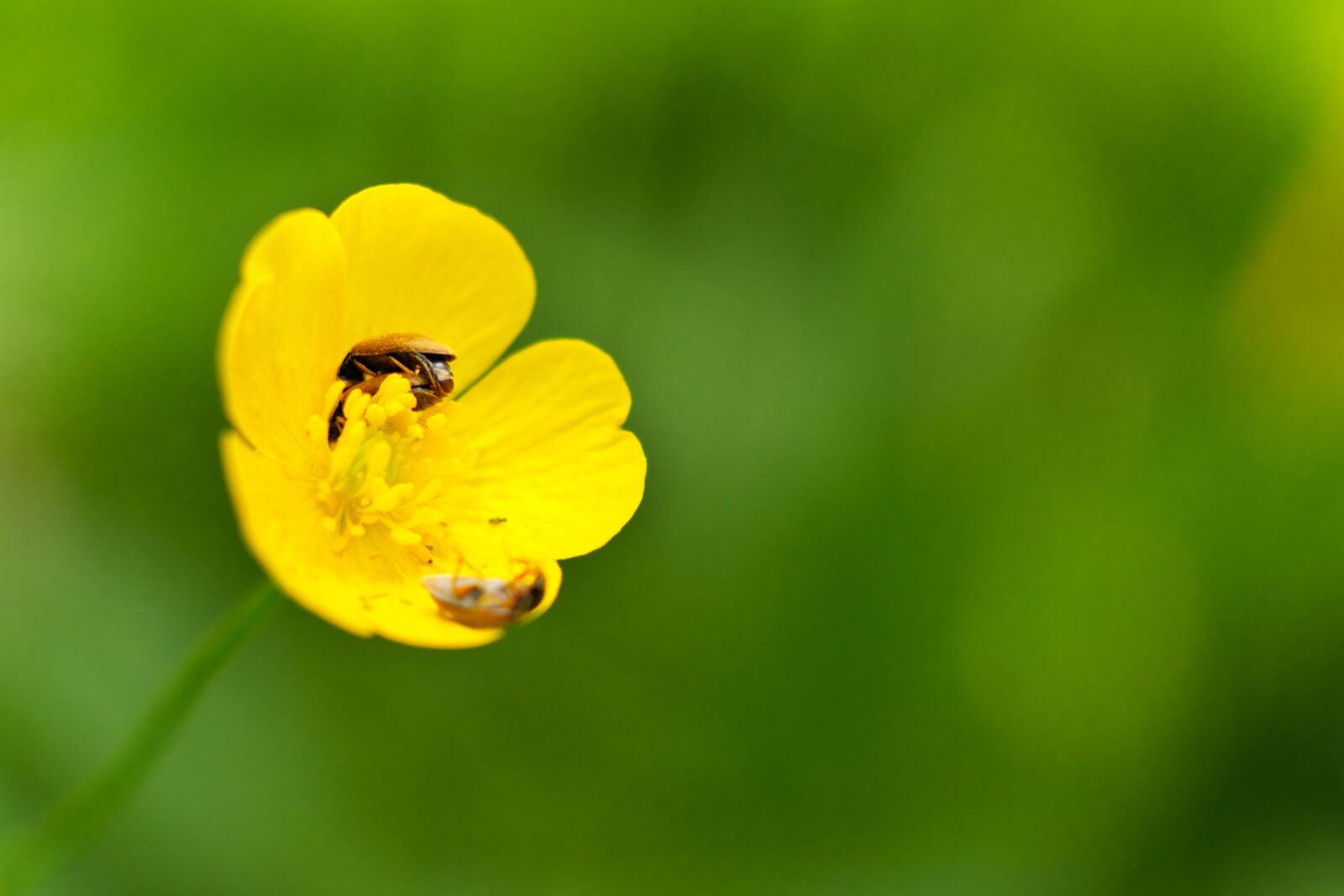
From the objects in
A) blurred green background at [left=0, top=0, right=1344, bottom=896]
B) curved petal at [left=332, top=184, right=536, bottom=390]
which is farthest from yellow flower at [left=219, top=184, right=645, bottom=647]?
blurred green background at [left=0, top=0, right=1344, bottom=896]

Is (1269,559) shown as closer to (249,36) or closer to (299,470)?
(299,470)

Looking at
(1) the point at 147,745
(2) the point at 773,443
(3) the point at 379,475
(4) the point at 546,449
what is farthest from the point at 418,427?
(2) the point at 773,443

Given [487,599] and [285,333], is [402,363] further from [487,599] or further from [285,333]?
[487,599]

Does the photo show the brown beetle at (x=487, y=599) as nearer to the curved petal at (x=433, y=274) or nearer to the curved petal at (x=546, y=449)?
the curved petal at (x=546, y=449)

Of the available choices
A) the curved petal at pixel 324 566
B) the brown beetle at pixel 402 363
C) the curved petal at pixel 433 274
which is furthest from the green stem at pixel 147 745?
the curved petal at pixel 433 274

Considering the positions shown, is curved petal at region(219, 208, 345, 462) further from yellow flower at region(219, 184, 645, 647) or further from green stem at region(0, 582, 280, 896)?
green stem at region(0, 582, 280, 896)

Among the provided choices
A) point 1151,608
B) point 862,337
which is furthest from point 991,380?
point 1151,608

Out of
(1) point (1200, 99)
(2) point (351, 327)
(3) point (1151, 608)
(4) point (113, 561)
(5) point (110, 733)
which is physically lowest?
(5) point (110, 733)

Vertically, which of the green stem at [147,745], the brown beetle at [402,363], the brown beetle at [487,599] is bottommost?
the green stem at [147,745]
